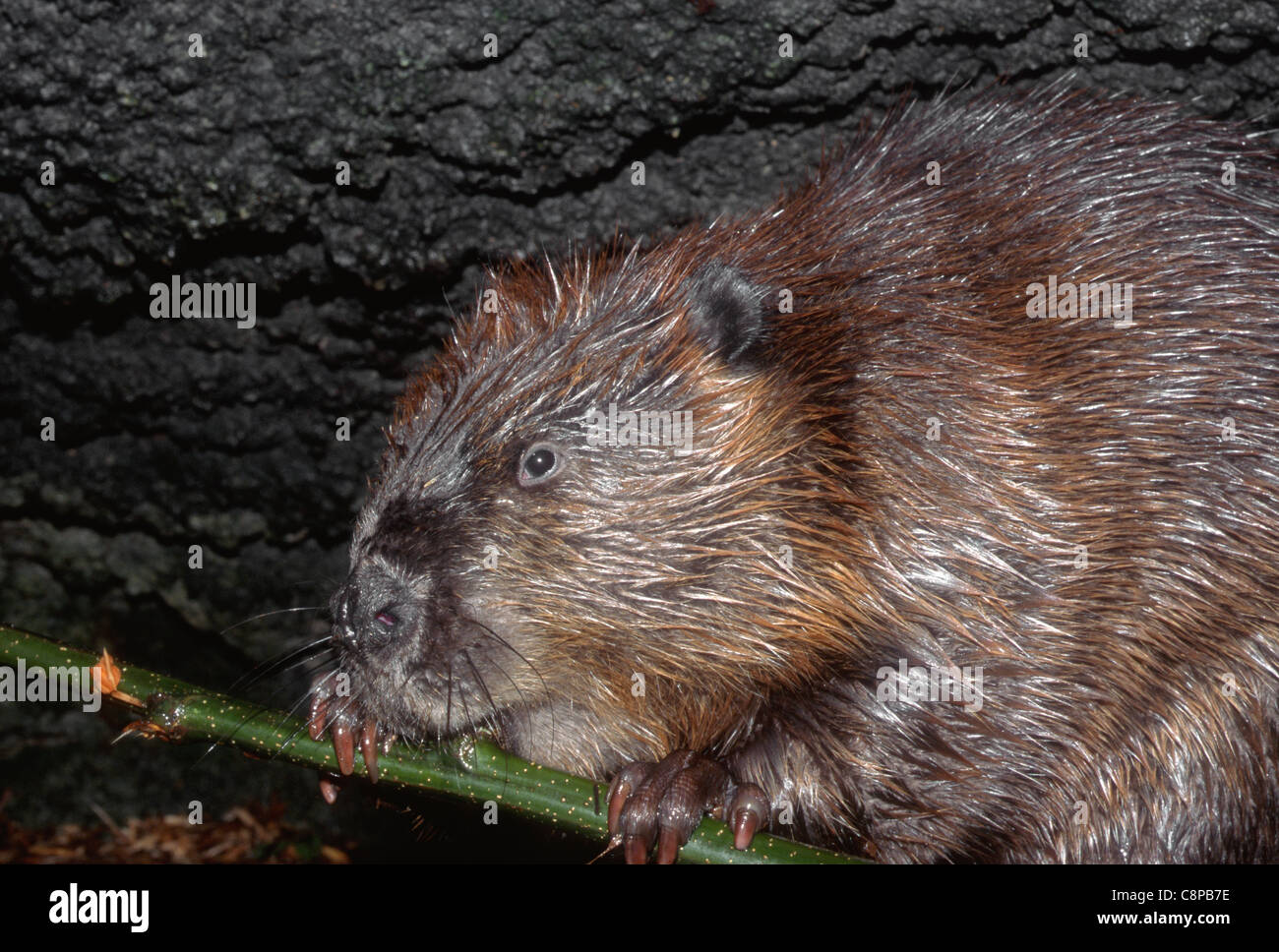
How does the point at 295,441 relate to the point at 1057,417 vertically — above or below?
above

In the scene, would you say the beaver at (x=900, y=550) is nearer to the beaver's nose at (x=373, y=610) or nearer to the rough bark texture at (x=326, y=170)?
the beaver's nose at (x=373, y=610)

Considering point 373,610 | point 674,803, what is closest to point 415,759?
point 373,610

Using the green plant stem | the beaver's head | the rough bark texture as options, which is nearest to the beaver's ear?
the beaver's head

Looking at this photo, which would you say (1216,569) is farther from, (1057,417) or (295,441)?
(295,441)

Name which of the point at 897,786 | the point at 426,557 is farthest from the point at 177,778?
the point at 897,786

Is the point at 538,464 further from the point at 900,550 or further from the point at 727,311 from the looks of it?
the point at 900,550

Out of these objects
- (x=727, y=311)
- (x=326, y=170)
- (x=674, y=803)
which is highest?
(x=326, y=170)
